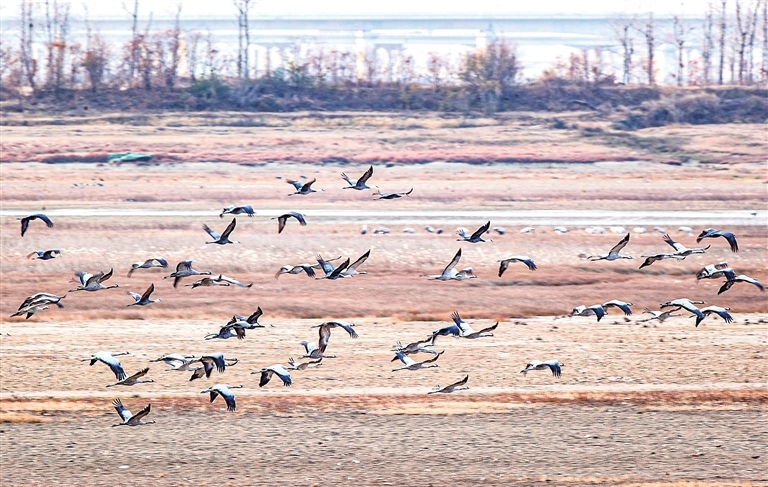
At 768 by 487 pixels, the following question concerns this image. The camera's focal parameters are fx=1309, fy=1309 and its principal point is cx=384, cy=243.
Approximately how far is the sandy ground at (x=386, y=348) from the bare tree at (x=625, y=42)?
27.0 m

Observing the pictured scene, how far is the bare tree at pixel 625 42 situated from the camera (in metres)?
78.1

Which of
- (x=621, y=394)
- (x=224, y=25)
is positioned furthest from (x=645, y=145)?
(x=224, y=25)

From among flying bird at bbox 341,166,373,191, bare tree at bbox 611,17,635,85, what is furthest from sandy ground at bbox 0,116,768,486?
bare tree at bbox 611,17,635,85

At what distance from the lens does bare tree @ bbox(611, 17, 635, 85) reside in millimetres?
78062

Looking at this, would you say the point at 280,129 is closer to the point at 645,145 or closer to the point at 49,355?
the point at 645,145

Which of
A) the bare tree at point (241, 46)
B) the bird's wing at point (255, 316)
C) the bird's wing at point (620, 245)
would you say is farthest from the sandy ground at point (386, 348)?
the bare tree at point (241, 46)

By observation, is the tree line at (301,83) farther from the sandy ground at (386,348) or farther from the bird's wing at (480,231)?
the bird's wing at (480,231)

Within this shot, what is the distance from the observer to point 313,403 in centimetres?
2283

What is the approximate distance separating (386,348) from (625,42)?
58304 millimetres

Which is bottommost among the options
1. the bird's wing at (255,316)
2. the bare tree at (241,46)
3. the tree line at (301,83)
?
the bird's wing at (255,316)

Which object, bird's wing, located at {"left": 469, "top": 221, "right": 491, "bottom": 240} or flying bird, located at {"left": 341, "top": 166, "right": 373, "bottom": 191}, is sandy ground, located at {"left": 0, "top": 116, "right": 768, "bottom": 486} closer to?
bird's wing, located at {"left": 469, "top": 221, "right": 491, "bottom": 240}

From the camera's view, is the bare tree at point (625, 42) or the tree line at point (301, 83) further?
the bare tree at point (625, 42)

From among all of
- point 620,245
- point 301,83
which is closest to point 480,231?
point 620,245

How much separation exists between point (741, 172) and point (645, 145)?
597 centimetres
